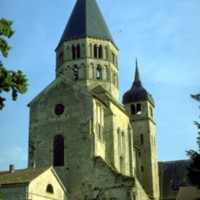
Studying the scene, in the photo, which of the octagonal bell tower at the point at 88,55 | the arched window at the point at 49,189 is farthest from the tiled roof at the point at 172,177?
the arched window at the point at 49,189

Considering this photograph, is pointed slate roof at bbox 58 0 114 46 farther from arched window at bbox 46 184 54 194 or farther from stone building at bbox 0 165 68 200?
arched window at bbox 46 184 54 194

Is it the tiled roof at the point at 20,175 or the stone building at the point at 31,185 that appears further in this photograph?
the tiled roof at the point at 20,175

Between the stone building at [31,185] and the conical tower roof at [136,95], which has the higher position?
the conical tower roof at [136,95]

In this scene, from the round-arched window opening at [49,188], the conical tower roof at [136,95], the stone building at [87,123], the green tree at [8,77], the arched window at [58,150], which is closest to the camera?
the green tree at [8,77]

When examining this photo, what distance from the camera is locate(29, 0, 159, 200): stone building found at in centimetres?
3294

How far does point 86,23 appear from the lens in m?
44.0

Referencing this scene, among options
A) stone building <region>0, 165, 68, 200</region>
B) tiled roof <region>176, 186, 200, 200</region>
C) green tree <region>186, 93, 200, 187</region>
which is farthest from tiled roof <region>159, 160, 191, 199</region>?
green tree <region>186, 93, 200, 187</region>

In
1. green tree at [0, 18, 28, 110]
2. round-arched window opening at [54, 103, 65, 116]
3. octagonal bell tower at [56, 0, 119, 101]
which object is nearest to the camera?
green tree at [0, 18, 28, 110]

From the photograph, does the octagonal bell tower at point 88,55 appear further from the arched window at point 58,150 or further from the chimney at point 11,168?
the chimney at point 11,168

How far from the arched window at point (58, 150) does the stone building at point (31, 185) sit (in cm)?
378

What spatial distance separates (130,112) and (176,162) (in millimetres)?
9625

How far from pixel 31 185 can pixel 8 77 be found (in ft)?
41.1

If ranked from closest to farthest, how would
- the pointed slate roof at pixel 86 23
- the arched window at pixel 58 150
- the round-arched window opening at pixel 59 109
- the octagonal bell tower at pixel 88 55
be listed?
1. the arched window at pixel 58 150
2. the round-arched window opening at pixel 59 109
3. the octagonal bell tower at pixel 88 55
4. the pointed slate roof at pixel 86 23

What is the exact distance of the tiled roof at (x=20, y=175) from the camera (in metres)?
27.7
